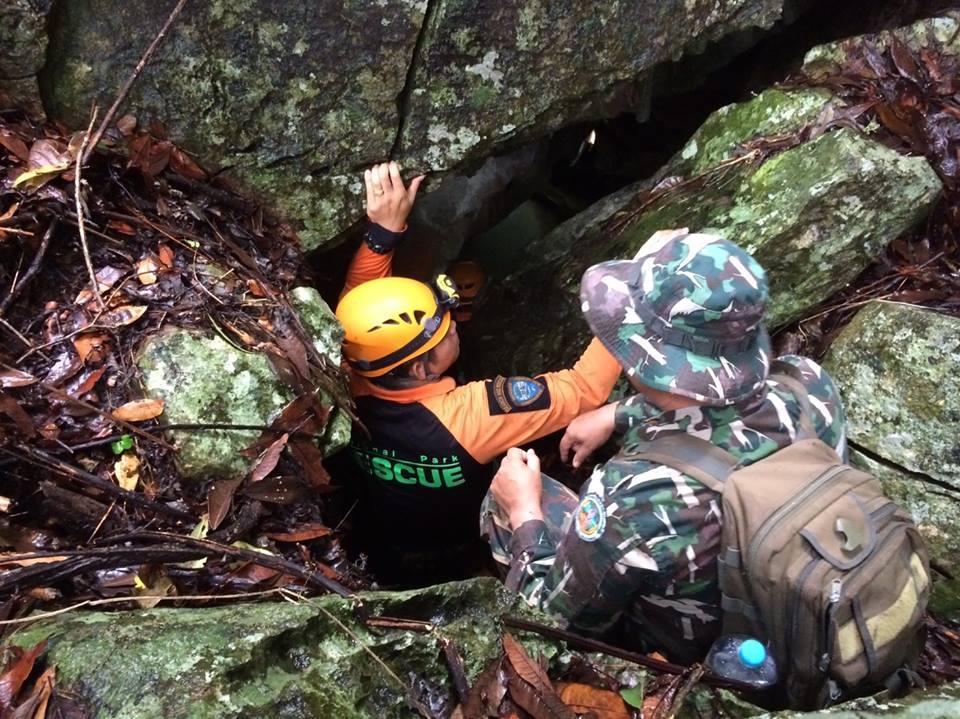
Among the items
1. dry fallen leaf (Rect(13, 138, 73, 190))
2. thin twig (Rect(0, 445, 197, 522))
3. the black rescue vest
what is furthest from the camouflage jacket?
dry fallen leaf (Rect(13, 138, 73, 190))

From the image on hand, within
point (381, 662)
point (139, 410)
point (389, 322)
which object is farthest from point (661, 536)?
point (139, 410)

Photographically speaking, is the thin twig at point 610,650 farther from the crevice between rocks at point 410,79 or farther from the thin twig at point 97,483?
the crevice between rocks at point 410,79

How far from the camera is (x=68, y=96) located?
11.2 ft

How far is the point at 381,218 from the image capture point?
4.10 metres

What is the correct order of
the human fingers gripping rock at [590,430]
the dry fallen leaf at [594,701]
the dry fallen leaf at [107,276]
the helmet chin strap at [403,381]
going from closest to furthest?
1. the dry fallen leaf at [594,701]
2. the dry fallen leaf at [107,276]
3. the human fingers gripping rock at [590,430]
4. the helmet chin strap at [403,381]

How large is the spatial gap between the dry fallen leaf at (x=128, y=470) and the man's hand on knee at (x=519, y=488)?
158 cm

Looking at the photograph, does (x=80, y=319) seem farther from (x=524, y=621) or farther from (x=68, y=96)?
(x=524, y=621)

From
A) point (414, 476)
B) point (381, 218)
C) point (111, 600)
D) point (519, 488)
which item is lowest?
point (414, 476)

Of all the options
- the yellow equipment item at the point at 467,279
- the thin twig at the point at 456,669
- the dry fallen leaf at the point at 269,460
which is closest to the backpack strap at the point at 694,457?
the thin twig at the point at 456,669

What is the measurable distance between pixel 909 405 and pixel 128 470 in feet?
12.0

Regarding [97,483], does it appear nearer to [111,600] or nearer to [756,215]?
[111,600]

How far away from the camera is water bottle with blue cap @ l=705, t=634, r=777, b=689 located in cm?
238

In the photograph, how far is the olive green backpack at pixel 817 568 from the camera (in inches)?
89.3

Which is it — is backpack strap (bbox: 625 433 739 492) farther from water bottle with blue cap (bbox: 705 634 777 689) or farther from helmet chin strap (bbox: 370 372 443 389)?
helmet chin strap (bbox: 370 372 443 389)
